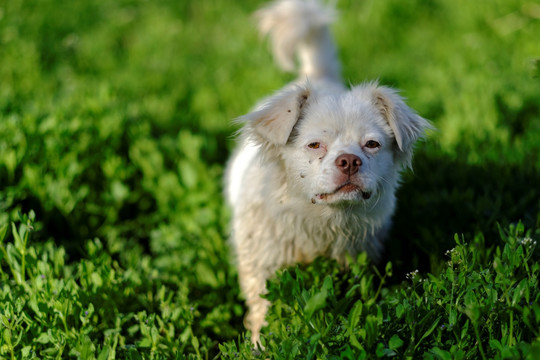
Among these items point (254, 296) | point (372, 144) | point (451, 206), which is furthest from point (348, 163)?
point (451, 206)

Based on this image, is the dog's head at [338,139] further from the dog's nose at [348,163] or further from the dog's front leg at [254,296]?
the dog's front leg at [254,296]

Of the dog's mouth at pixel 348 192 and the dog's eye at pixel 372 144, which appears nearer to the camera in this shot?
the dog's mouth at pixel 348 192

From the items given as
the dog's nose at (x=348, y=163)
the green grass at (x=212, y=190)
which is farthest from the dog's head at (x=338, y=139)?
the green grass at (x=212, y=190)

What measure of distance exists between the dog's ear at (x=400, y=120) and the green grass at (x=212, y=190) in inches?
20.9

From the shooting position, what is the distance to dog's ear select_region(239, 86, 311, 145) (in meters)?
2.66

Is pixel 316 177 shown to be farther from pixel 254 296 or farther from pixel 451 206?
pixel 451 206

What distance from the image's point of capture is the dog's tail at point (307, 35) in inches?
180

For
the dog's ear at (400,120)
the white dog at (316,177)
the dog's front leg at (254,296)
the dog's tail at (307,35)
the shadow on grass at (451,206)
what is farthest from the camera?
the dog's tail at (307,35)

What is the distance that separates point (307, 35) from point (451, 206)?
2020 mm

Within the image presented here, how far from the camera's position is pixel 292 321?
2.41m

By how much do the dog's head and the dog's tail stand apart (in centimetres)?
177

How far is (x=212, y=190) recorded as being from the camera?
4.14 m

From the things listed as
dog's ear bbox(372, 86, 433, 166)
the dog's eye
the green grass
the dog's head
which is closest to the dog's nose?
the dog's head

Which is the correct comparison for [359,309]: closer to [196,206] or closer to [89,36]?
[196,206]
